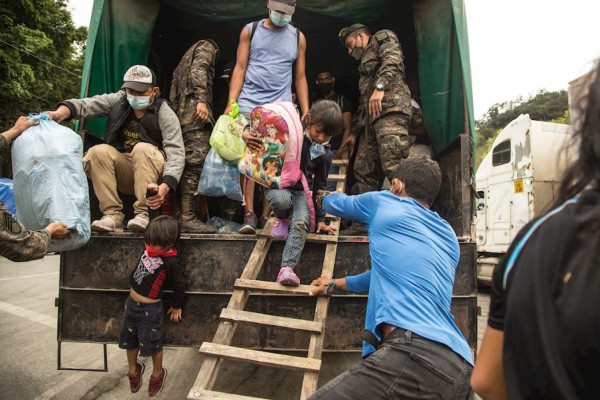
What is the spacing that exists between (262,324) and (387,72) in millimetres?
2281

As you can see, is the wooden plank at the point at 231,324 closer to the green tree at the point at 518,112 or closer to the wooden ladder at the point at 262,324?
the wooden ladder at the point at 262,324

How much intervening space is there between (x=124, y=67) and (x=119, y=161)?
1.20 m

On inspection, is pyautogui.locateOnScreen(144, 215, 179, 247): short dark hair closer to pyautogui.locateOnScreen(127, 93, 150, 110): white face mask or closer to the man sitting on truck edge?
the man sitting on truck edge

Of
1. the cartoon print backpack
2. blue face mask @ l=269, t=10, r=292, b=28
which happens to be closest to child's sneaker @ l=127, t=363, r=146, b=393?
the cartoon print backpack

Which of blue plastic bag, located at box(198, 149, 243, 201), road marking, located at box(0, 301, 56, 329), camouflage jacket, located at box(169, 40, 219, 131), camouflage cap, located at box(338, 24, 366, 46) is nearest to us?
blue plastic bag, located at box(198, 149, 243, 201)

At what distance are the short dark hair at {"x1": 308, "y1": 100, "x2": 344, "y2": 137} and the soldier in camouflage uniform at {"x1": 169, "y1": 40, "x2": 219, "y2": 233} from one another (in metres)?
1.15

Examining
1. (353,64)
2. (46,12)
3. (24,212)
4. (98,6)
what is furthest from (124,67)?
(46,12)

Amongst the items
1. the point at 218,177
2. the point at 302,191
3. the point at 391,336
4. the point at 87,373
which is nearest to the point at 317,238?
the point at 302,191

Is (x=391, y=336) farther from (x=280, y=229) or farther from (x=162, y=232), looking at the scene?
(x=162, y=232)

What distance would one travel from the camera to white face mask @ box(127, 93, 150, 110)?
342 centimetres

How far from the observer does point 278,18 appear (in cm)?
366

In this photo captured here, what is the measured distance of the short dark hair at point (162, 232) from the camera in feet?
8.75

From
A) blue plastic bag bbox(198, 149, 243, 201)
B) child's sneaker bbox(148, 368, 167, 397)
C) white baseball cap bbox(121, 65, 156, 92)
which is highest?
white baseball cap bbox(121, 65, 156, 92)

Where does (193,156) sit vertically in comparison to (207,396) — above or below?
above
